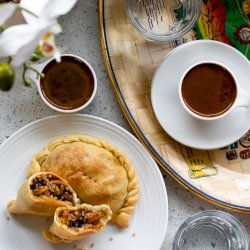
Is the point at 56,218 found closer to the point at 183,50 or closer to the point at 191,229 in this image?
the point at 191,229

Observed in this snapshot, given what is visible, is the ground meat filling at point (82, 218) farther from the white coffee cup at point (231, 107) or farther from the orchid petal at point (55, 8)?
the orchid petal at point (55, 8)

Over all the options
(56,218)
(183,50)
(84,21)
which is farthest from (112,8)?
(56,218)

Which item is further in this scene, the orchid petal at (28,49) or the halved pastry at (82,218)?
the halved pastry at (82,218)

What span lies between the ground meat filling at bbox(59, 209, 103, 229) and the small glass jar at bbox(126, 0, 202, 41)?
456mm

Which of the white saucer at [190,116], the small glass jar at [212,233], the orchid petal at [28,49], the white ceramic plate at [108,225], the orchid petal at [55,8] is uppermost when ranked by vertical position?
the orchid petal at [55,8]

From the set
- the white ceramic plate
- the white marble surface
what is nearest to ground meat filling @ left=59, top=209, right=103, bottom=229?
the white ceramic plate

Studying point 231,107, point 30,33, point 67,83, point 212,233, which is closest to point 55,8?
point 30,33

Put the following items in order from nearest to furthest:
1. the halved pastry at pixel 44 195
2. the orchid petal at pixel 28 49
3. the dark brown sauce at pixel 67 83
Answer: the orchid petal at pixel 28 49 < the halved pastry at pixel 44 195 < the dark brown sauce at pixel 67 83

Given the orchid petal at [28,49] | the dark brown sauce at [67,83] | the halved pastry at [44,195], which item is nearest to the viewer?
the orchid petal at [28,49]

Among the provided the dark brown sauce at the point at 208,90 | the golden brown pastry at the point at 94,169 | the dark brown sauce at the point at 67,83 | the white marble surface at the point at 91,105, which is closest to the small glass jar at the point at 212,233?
the white marble surface at the point at 91,105

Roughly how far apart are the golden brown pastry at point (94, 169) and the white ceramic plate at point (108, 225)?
29 mm

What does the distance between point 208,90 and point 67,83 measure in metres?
0.34

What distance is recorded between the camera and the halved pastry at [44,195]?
121cm

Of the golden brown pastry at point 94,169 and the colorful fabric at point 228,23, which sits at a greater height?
the colorful fabric at point 228,23
